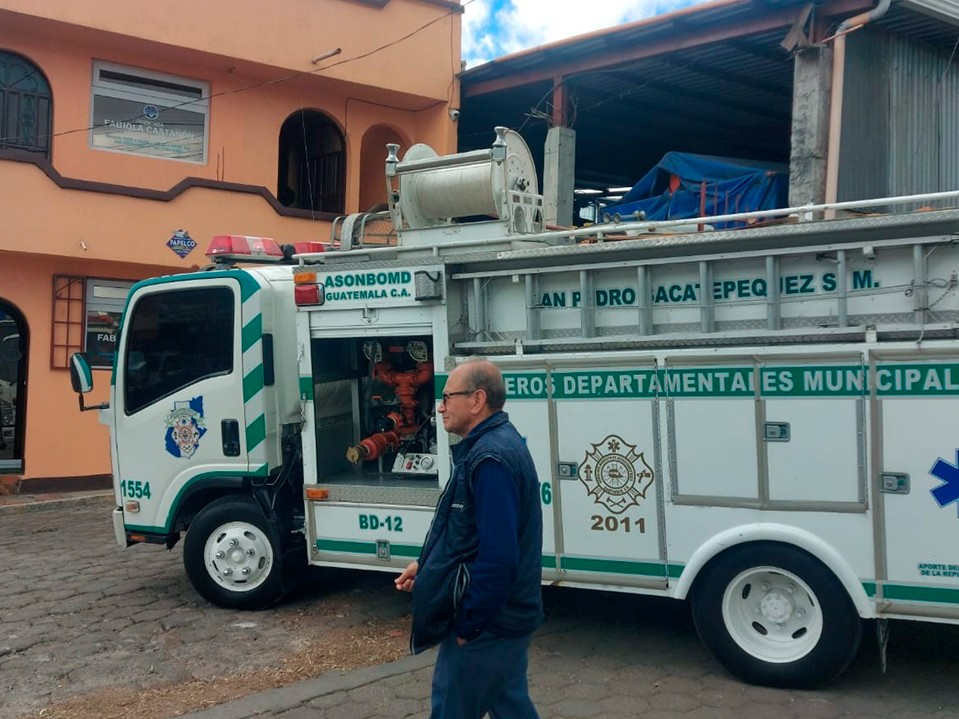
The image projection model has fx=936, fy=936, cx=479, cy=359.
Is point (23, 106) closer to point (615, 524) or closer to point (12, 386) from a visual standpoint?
point (12, 386)

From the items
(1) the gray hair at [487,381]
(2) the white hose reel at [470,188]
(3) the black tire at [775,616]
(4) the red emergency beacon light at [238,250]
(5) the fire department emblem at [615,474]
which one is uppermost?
(2) the white hose reel at [470,188]

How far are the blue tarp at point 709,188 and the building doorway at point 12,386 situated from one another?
775 centimetres

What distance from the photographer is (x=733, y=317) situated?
500 cm

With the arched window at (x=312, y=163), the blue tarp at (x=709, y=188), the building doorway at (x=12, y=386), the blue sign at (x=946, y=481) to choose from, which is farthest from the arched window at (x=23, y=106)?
the blue sign at (x=946, y=481)

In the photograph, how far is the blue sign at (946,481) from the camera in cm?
437

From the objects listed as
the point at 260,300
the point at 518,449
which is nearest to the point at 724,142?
the point at 260,300

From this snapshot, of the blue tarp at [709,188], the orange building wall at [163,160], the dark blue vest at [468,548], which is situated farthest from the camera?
the orange building wall at [163,160]

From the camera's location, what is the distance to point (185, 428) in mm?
6602

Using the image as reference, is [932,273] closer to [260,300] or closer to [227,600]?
[260,300]

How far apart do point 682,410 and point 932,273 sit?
1.38 meters

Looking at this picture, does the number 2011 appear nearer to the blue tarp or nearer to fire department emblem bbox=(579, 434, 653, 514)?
fire department emblem bbox=(579, 434, 653, 514)

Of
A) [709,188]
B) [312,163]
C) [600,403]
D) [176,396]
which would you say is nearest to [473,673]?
[600,403]

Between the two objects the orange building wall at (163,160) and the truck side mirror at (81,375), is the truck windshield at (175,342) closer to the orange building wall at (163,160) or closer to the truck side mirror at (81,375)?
the truck side mirror at (81,375)

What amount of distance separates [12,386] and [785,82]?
11823 mm
